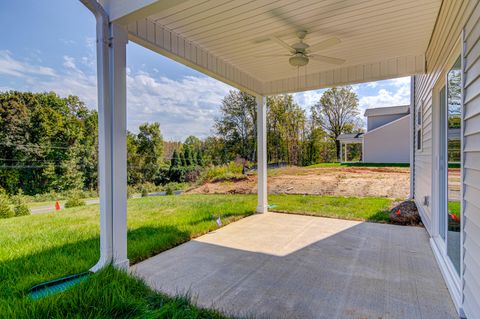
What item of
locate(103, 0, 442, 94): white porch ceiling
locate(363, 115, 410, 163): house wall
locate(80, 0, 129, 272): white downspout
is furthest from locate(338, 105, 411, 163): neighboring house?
locate(80, 0, 129, 272): white downspout

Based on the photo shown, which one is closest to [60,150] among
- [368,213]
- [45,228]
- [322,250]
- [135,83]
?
[45,228]

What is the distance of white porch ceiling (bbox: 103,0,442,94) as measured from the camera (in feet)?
8.87

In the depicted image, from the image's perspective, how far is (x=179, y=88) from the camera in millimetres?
9523

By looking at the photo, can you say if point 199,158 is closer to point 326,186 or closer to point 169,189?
point 169,189

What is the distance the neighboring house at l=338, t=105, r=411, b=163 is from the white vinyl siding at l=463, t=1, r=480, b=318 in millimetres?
14773

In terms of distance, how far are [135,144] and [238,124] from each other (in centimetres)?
530

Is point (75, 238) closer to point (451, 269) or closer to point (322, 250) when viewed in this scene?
point (322, 250)

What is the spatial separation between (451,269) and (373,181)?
706 cm

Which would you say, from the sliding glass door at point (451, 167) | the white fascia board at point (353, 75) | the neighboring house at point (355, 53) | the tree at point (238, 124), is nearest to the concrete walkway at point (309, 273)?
the neighboring house at point (355, 53)

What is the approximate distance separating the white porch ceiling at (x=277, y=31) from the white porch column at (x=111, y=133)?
224 mm

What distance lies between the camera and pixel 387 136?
15586 millimetres

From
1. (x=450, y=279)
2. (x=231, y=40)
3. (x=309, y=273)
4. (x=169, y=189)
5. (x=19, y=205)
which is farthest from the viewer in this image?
(x=169, y=189)

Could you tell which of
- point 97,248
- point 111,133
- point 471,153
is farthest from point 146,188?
point 471,153

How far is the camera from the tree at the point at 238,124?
11.8 meters
